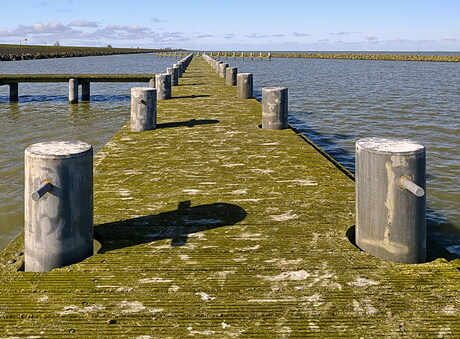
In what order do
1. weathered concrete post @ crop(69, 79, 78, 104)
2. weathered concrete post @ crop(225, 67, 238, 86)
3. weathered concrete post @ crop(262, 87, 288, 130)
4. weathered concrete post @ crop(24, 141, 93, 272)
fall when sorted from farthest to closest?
weathered concrete post @ crop(69, 79, 78, 104)
weathered concrete post @ crop(225, 67, 238, 86)
weathered concrete post @ crop(262, 87, 288, 130)
weathered concrete post @ crop(24, 141, 93, 272)

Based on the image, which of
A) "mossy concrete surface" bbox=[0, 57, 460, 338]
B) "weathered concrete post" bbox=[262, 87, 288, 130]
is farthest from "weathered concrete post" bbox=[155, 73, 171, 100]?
"mossy concrete surface" bbox=[0, 57, 460, 338]

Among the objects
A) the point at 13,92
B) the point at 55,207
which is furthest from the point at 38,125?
the point at 55,207

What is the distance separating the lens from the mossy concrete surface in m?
3.03

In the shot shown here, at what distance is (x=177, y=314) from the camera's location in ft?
10.3

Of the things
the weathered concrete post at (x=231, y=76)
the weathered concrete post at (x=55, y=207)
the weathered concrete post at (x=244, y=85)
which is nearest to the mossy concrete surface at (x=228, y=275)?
the weathered concrete post at (x=55, y=207)

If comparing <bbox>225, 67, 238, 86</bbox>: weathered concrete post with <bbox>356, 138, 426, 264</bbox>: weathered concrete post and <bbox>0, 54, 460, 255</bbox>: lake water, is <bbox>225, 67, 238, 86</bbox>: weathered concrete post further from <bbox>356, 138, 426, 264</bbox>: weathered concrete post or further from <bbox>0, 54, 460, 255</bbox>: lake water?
<bbox>356, 138, 426, 264</bbox>: weathered concrete post

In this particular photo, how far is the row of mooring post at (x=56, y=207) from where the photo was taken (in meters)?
3.66

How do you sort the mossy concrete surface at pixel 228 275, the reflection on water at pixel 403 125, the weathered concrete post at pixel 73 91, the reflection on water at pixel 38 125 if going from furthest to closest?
the weathered concrete post at pixel 73 91 < the reflection on water at pixel 403 125 < the reflection on water at pixel 38 125 < the mossy concrete surface at pixel 228 275

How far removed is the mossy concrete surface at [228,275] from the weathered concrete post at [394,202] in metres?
0.18

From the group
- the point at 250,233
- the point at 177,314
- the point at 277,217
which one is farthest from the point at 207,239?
the point at 177,314

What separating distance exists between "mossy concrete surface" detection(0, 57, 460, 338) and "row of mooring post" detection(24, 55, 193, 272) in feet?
0.49

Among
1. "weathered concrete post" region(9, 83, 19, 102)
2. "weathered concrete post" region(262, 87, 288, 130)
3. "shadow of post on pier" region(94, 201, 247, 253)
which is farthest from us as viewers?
"weathered concrete post" region(9, 83, 19, 102)

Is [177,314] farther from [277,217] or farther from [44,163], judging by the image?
[277,217]

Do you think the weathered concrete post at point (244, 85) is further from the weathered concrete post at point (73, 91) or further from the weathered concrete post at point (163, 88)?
the weathered concrete post at point (73, 91)
